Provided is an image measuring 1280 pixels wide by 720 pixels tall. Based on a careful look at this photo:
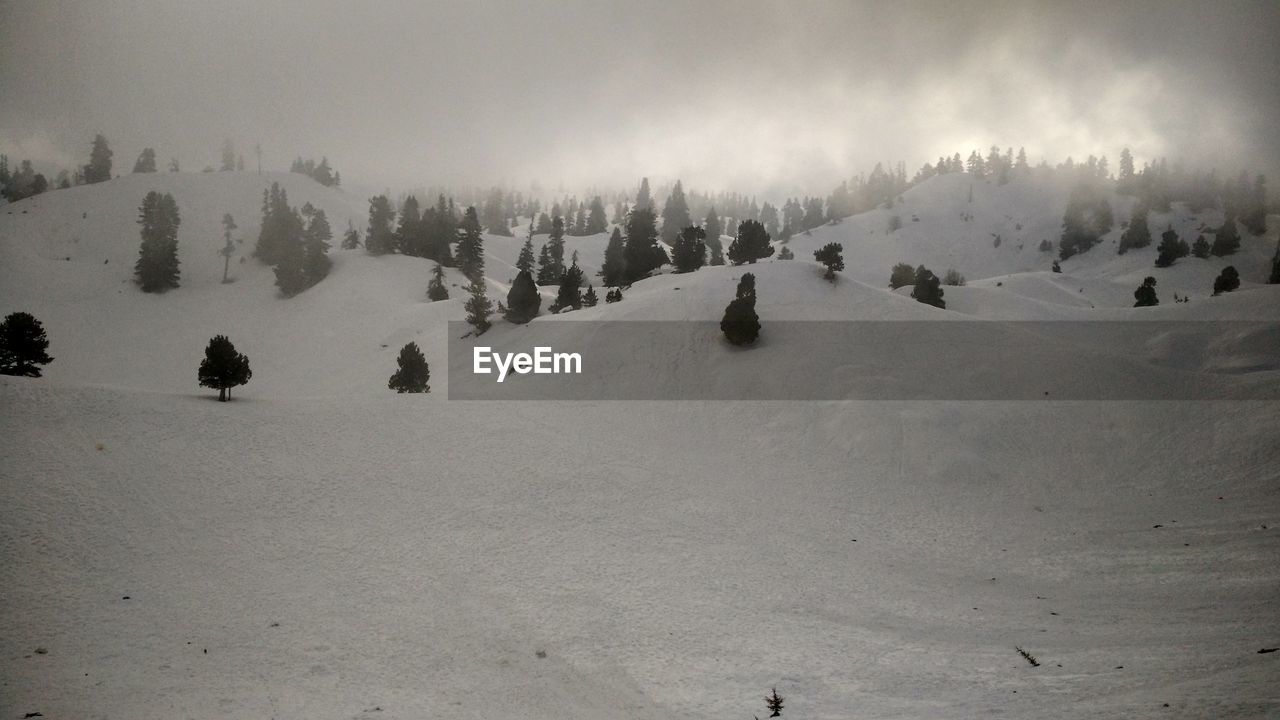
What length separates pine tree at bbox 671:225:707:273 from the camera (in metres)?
66.7

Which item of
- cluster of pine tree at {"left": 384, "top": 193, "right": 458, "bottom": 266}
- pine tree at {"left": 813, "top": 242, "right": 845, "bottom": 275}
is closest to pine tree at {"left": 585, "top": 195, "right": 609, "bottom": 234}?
cluster of pine tree at {"left": 384, "top": 193, "right": 458, "bottom": 266}

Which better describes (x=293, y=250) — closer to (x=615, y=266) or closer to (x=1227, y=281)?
(x=615, y=266)

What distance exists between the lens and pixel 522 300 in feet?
179

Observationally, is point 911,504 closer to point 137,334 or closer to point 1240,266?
point 137,334

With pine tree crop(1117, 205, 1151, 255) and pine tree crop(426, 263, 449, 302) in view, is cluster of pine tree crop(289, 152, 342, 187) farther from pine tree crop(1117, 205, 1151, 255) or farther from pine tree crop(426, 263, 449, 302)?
pine tree crop(1117, 205, 1151, 255)

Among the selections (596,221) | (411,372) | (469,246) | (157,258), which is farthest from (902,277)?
(157,258)

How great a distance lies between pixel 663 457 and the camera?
28.5m

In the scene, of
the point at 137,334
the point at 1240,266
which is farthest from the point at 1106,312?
the point at 137,334

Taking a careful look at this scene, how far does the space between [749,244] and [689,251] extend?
837cm

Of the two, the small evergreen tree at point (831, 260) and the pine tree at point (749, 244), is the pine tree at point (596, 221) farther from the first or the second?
the small evergreen tree at point (831, 260)

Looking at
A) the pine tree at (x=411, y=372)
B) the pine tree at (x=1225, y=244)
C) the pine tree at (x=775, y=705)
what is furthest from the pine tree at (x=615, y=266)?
the pine tree at (x=1225, y=244)

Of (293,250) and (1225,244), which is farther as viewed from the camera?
(1225,244)

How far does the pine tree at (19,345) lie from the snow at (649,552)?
7.11m

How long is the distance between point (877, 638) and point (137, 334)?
85799mm
